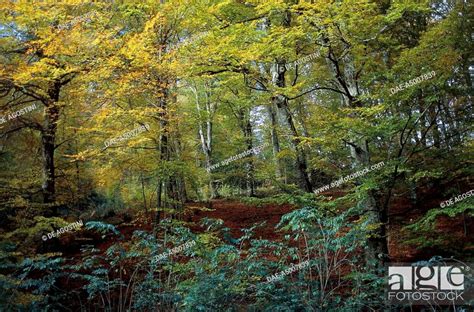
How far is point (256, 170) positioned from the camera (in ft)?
26.8

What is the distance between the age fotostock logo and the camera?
15.1 ft

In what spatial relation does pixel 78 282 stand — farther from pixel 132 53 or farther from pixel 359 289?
pixel 359 289

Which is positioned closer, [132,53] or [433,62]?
[433,62]

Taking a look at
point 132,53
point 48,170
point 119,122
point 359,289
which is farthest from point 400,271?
point 48,170

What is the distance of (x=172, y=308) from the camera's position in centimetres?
472

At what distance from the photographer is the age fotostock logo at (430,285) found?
4.61 m

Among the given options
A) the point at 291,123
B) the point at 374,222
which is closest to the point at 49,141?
the point at 291,123

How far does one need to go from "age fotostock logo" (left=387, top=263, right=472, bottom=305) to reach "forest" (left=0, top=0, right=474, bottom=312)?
3 cm

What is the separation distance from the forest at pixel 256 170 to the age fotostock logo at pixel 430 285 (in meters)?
0.03

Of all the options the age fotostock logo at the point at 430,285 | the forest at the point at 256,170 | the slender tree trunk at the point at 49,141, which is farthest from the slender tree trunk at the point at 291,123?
the slender tree trunk at the point at 49,141

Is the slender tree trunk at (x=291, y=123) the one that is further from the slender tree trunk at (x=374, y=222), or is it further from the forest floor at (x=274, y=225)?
the slender tree trunk at (x=374, y=222)

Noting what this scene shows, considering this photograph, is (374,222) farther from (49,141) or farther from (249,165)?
(249,165)

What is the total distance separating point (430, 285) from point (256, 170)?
422 centimetres

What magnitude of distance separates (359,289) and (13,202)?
7.11 m
